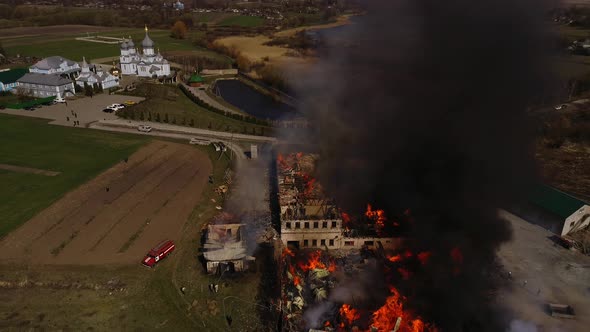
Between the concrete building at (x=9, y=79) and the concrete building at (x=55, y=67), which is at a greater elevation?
the concrete building at (x=55, y=67)

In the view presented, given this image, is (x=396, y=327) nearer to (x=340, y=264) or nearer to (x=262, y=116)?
(x=340, y=264)

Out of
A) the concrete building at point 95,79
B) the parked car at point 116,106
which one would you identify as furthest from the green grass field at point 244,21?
the parked car at point 116,106

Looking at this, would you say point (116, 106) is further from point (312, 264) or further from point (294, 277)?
point (294, 277)

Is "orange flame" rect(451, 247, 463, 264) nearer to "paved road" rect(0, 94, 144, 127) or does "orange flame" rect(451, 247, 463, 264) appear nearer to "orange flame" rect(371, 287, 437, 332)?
"orange flame" rect(371, 287, 437, 332)

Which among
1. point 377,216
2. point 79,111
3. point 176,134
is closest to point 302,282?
point 377,216

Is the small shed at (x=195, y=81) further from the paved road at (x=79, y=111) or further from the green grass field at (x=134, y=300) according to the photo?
the green grass field at (x=134, y=300)
